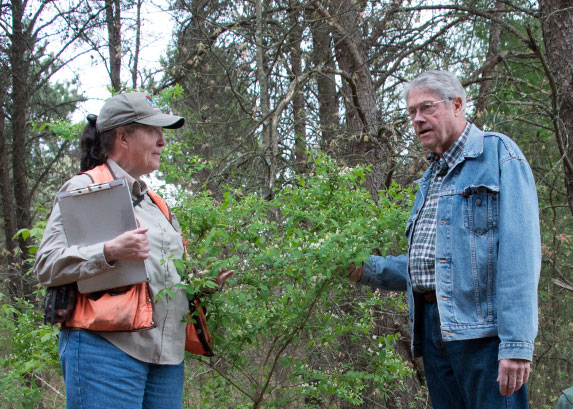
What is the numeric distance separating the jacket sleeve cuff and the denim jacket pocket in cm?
43

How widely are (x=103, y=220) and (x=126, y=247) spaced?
16cm

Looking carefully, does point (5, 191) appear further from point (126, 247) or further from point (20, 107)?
point (126, 247)

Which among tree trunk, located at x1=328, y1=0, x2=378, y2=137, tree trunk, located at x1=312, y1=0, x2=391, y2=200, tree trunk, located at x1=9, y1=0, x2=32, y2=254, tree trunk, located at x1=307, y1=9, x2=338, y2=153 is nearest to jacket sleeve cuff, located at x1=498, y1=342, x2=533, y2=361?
tree trunk, located at x1=312, y1=0, x2=391, y2=200

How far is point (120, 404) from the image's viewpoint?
199cm

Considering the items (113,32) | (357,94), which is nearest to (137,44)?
(113,32)

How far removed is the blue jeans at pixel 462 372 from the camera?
211 cm

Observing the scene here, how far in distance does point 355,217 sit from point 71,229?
159 centimetres

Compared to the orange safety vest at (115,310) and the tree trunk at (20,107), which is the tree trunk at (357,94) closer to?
the orange safety vest at (115,310)

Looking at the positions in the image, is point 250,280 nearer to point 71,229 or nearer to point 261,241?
point 261,241

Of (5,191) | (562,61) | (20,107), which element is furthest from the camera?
(20,107)

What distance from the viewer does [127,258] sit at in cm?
199

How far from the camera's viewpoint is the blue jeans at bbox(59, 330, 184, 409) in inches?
76.5

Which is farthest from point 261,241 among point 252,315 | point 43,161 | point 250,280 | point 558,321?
point 43,161

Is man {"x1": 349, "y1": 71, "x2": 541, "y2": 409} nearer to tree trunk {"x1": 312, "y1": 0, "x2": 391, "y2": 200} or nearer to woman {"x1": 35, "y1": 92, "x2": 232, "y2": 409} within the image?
woman {"x1": 35, "y1": 92, "x2": 232, "y2": 409}
